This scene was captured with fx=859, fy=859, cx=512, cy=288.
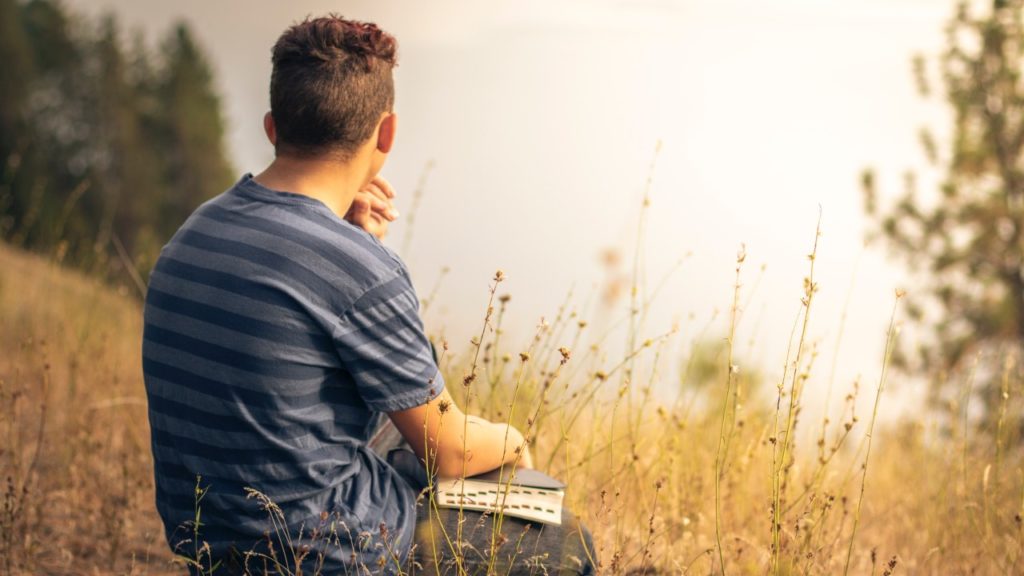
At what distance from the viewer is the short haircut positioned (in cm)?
182

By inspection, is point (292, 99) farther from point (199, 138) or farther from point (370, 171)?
point (199, 138)

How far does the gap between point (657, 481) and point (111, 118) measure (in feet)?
104

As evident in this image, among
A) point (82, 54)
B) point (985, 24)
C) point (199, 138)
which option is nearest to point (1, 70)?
point (82, 54)

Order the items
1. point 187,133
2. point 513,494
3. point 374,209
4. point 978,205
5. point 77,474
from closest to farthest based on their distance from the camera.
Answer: point 513,494 < point 374,209 < point 77,474 < point 978,205 < point 187,133

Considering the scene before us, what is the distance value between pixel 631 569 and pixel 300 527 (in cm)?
125

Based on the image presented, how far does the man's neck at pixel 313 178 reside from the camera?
1847 mm

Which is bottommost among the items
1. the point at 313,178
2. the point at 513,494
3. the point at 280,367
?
the point at 513,494

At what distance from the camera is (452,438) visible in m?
1.89

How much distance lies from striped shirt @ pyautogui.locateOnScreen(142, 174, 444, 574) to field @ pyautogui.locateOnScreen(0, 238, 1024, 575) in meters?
0.53

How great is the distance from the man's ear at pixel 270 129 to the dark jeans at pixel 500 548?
920 mm

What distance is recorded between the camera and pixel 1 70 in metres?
27.5

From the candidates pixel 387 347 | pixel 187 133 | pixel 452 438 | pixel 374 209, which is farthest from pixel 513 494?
pixel 187 133

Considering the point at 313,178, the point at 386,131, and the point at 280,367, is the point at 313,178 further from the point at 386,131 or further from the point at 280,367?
the point at 280,367

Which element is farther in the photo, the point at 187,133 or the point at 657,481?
the point at 187,133
